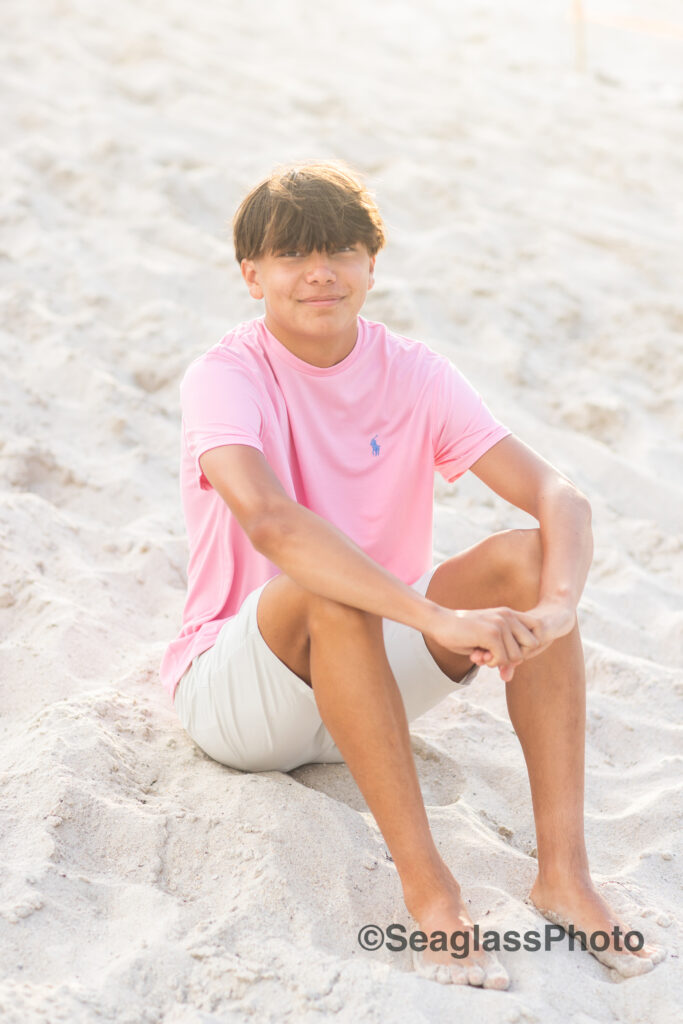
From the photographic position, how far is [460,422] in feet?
7.17

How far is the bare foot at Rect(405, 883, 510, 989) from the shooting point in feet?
5.44

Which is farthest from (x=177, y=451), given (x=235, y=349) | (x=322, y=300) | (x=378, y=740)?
(x=378, y=740)

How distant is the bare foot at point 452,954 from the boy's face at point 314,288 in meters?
1.01

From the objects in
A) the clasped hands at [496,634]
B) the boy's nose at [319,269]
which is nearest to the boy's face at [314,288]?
the boy's nose at [319,269]

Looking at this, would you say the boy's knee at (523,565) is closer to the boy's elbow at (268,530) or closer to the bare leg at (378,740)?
the bare leg at (378,740)

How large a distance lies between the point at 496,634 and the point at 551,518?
1.16 ft

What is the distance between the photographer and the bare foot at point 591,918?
5.79ft

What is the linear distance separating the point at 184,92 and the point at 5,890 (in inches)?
170

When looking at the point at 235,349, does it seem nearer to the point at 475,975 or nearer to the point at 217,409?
the point at 217,409

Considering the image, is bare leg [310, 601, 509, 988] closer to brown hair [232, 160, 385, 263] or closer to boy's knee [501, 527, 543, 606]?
boy's knee [501, 527, 543, 606]

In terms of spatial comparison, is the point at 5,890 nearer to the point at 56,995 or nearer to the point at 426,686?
the point at 56,995

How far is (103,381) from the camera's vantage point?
340 centimetres

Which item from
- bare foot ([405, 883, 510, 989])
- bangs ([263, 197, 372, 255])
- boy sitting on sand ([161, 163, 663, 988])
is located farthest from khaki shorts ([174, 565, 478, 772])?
bangs ([263, 197, 372, 255])

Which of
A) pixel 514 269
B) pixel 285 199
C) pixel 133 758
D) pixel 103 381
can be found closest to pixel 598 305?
pixel 514 269
